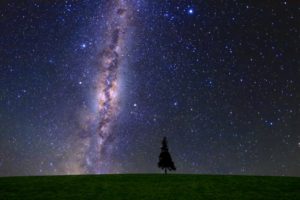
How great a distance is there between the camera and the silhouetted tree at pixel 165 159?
4188 cm

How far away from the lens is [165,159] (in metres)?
42.2

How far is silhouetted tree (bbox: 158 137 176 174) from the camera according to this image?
4188cm
